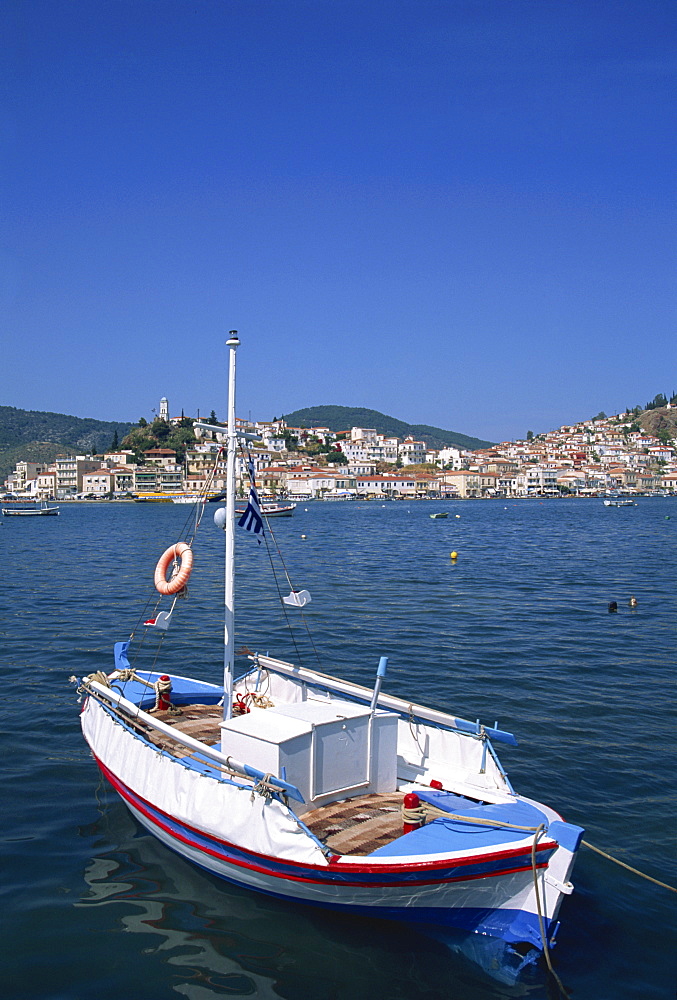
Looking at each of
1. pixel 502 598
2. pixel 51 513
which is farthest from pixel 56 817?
pixel 51 513

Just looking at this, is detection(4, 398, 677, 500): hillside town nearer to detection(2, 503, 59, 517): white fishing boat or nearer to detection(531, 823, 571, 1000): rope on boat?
detection(2, 503, 59, 517): white fishing boat

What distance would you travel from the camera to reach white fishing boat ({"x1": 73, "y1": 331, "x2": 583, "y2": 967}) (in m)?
7.04

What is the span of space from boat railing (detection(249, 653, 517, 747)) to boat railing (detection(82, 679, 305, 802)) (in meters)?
2.39

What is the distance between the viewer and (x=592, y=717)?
1449 centimetres

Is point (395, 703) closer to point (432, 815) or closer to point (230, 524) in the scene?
point (432, 815)

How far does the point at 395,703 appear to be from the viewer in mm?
A: 10234

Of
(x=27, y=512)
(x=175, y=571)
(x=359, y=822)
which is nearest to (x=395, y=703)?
(x=359, y=822)

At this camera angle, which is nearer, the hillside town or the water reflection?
the water reflection

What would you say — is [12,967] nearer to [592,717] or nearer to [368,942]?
[368,942]

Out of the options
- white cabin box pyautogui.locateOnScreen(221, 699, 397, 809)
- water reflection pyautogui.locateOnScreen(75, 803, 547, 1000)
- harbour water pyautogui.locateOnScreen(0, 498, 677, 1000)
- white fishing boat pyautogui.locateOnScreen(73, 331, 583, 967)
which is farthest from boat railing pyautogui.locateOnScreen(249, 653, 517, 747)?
water reflection pyautogui.locateOnScreen(75, 803, 547, 1000)

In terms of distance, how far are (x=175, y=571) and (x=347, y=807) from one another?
4.30 metres

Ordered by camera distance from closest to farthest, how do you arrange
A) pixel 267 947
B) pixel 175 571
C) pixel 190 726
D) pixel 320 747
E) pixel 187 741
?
pixel 267 947, pixel 320 747, pixel 187 741, pixel 175 571, pixel 190 726

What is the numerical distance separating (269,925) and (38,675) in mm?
11655

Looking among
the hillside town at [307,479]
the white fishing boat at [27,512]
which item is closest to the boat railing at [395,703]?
the white fishing boat at [27,512]
